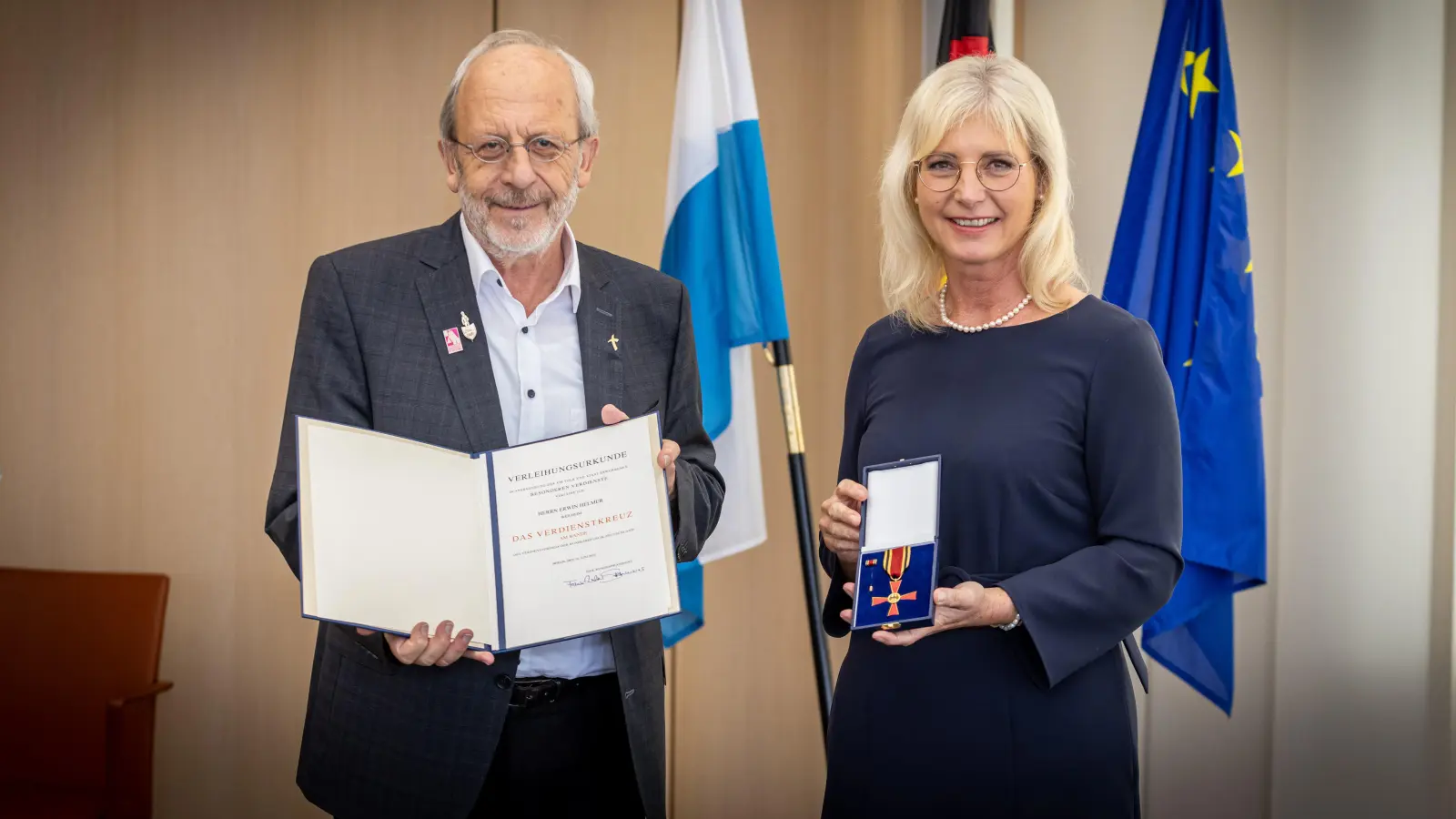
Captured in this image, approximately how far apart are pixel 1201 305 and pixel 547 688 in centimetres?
200

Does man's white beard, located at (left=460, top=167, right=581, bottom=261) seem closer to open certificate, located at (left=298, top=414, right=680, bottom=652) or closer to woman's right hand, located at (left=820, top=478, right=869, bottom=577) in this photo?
open certificate, located at (left=298, top=414, right=680, bottom=652)

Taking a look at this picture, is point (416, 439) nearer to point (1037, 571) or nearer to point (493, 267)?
point (493, 267)

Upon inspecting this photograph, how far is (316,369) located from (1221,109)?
2.40 metres

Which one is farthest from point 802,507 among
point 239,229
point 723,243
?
point 239,229

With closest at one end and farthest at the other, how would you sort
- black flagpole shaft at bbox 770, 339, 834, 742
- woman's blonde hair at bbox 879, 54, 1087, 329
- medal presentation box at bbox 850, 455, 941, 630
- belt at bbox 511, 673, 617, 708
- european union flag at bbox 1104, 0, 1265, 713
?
medal presentation box at bbox 850, 455, 941, 630
woman's blonde hair at bbox 879, 54, 1087, 329
belt at bbox 511, 673, 617, 708
european union flag at bbox 1104, 0, 1265, 713
black flagpole shaft at bbox 770, 339, 834, 742

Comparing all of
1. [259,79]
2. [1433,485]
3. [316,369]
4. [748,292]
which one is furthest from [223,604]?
[1433,485]

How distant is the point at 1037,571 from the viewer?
1.66 meters

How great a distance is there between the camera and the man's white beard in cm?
192

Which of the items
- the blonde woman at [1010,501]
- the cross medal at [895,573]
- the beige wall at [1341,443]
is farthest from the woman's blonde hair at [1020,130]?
the beige wall at [1341,443]

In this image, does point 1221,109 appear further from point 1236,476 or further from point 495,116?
point 495,116

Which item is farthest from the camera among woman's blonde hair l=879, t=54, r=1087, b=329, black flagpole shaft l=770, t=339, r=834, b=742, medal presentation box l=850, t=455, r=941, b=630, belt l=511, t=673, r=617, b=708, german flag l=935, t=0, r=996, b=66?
black flagpole shaft l=770, t=339, r=834, b=742
